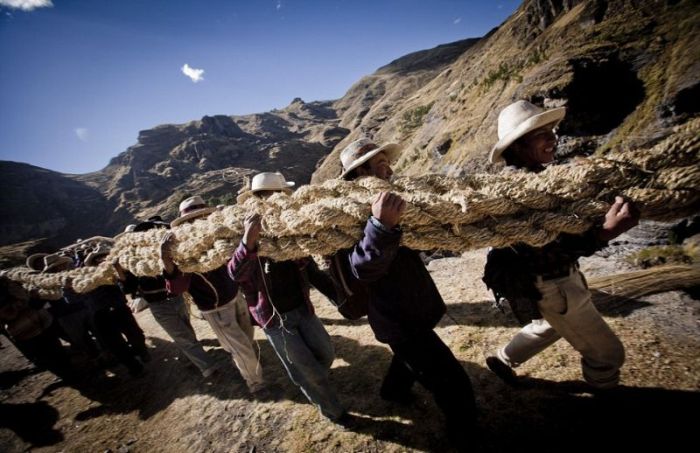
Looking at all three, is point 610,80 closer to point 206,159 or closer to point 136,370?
point 136,370

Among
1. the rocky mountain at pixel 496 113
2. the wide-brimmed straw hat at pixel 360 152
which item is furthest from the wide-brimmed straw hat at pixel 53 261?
the rocky mountain at pixel 496 113

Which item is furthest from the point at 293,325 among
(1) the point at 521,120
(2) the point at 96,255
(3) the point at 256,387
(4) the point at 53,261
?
(4) the point at 53,261

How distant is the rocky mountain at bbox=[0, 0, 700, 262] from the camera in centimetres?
655

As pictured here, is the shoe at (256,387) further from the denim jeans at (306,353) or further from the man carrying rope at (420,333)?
the man carrying rope at (420,333)

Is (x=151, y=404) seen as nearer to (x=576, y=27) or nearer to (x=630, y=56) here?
(x=630, y=56)

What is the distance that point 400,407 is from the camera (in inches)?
114

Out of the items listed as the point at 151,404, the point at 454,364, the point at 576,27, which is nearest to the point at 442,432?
the point at 454,364

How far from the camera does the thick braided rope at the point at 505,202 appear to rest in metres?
1.47

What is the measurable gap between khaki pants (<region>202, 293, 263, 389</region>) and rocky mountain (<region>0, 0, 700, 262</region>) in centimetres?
697

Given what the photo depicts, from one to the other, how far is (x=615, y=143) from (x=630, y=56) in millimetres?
3457

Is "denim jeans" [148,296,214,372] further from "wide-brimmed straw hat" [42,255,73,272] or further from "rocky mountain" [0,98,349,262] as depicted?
"rocky mountain" [0,98,349,262]

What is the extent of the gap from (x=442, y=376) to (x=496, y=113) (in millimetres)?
13524

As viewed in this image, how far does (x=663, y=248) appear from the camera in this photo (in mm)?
3842

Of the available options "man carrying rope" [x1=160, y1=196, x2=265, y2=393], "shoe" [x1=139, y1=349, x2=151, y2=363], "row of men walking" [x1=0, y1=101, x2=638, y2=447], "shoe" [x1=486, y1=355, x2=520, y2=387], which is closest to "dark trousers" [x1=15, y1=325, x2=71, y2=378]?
"shoe" [x1=139, y1=349, x2=151, y2=363]
